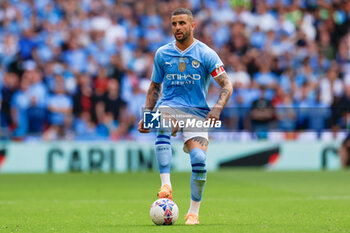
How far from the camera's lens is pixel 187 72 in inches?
300

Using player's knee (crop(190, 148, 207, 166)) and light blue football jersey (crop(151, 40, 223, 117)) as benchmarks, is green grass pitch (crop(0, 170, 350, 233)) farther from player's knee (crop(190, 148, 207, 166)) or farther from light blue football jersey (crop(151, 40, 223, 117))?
light blue football jersey (crop(151, 40, 223, 117))

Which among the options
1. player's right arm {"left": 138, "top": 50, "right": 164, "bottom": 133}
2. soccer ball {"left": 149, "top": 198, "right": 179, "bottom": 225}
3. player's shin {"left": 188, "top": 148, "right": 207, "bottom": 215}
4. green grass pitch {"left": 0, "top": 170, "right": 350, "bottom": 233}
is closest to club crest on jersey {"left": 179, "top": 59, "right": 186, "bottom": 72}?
player's right arm {"left": 138, "top": 50, "right": 164, "bottom": 133}

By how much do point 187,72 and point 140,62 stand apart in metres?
12.4

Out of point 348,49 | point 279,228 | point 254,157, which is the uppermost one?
point 348,49

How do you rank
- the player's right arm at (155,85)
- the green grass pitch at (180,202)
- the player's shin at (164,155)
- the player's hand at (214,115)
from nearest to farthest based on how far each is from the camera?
the player's hand at (214,115)
the green grass pitch at (180,202)
the player's shin at (164,155)
the player's right arm at (155,85)

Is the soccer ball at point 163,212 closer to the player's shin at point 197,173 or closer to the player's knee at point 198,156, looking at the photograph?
the player's shin at point 197,173

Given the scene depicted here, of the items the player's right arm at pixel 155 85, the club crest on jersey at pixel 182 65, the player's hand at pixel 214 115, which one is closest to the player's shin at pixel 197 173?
the player's hand at pixel 214 115

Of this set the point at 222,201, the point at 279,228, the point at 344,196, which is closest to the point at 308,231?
the point at 279,228

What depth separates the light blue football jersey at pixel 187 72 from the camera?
7.61 m

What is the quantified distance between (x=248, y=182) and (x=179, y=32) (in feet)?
27.6

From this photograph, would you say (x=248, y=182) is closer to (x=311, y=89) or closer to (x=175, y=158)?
(x=175, y=158)

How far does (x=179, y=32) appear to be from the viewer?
7.52 metres

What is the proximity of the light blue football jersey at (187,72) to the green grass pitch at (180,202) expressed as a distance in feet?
4.42

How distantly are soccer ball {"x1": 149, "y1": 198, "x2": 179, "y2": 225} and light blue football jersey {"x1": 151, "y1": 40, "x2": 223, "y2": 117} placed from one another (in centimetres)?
109
